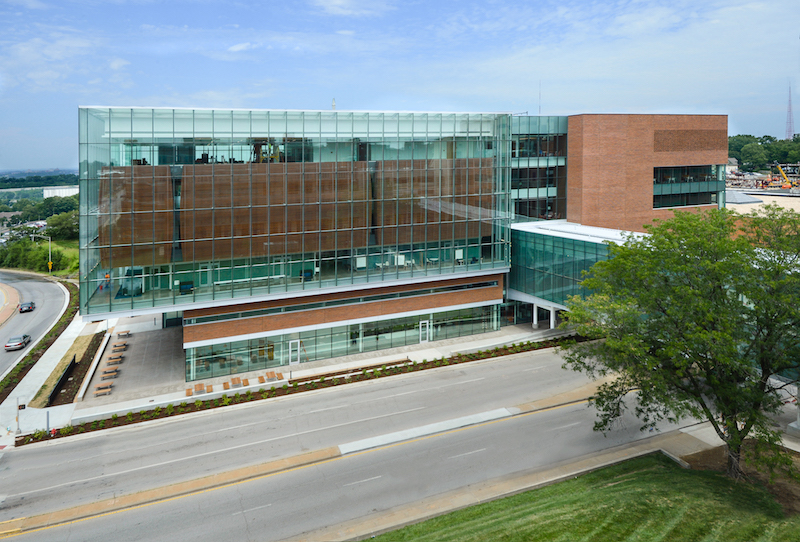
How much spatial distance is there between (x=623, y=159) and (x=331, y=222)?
28.1 meters

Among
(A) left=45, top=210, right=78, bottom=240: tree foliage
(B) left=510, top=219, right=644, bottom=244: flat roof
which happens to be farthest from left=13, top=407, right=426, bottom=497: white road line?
(A) left=45, top=210, right=78, bottom=240: tree foliage

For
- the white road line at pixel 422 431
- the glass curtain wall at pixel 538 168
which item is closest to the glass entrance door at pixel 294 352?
the white road line at pixel 422 431

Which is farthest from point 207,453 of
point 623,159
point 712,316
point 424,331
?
point 623,159

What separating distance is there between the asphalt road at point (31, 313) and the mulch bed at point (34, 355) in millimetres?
956

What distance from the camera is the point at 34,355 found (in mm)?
41094

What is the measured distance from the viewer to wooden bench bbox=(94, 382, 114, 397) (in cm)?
3247

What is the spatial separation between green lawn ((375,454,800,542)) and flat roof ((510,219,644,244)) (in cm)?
1783

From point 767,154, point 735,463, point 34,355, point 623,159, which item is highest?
point 767,154

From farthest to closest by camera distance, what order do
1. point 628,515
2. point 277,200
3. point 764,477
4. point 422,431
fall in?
point 277,200 → point 422,431 → point 764,477 → point 628,515

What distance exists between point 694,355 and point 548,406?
10.9 m

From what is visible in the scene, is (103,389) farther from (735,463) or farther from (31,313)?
(735,463)

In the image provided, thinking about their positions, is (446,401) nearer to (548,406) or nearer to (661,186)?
(548,406)

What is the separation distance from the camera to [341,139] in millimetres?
36406

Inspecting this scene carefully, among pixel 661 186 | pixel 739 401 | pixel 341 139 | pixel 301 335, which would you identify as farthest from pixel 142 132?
pixel 661 186
